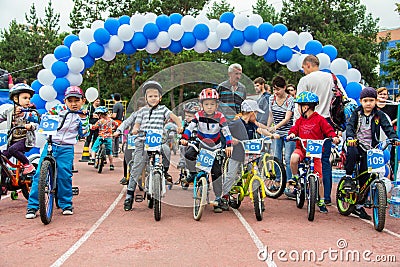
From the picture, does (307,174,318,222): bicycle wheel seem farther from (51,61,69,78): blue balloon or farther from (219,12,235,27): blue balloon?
(51,61,69,78): blue balloon

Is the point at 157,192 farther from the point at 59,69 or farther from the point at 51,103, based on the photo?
the point at 59,69

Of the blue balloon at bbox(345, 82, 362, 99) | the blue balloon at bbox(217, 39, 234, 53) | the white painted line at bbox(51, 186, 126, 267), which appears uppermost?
the blue balloon at bbox(217, 39, 234, 53)

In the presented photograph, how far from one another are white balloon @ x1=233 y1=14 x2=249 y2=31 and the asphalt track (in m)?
4.97

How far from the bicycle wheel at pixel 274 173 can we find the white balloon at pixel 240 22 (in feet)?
12.7

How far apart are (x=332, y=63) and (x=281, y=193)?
13.0ft

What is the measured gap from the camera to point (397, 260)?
15.5 ft

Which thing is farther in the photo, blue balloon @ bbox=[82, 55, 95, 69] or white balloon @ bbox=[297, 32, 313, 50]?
white balloon @ bbox=[297, 32, 313, 50]

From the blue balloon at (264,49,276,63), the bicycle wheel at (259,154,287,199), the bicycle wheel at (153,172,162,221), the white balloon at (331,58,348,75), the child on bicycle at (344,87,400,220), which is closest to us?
the bicycle wheel at (153,172,162,221)

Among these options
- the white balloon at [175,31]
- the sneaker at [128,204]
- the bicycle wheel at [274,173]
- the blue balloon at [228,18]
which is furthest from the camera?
the blue balloon at [228,18]

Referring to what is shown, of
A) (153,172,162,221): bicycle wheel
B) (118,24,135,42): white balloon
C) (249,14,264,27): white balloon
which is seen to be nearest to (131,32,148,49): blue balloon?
(118,24,135,42): white balloon

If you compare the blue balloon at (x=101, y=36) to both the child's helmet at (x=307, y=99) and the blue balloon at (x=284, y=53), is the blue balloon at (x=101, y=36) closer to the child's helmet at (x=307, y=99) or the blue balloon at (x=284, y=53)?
the blue balloon at (x=284, y=53)

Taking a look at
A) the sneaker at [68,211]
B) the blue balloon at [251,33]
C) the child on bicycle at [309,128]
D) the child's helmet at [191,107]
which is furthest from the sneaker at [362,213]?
the blue balloon at [251,33]

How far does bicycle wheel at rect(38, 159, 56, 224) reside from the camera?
5934 mm

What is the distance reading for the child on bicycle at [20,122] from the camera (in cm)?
692
